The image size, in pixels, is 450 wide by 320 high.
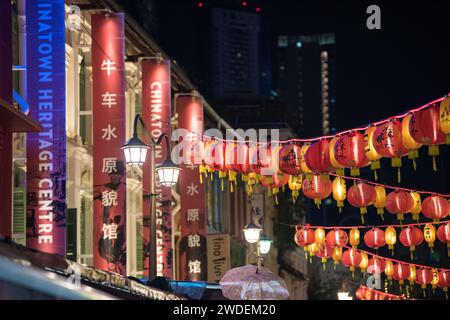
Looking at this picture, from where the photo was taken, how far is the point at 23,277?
8.71m

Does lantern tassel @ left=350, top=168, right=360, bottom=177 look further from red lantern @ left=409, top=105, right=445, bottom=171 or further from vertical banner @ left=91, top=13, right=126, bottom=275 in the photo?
vertical banner @ left=91, top=13, right=126, bottom=275

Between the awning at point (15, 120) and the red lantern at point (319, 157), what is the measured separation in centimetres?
648

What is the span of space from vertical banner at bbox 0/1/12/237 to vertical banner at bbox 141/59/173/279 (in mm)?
8034

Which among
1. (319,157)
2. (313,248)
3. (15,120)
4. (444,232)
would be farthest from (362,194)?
(313,248)

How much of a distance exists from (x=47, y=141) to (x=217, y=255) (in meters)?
15.7

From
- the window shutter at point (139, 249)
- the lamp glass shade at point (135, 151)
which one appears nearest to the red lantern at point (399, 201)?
the window shutter at point (139, 249)

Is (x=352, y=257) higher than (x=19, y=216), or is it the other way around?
(x=19, y=216)

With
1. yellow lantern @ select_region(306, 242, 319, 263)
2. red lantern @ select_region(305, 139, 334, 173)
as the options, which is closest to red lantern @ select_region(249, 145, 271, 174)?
red lantern @ select_region(305, 139, 334, 173)

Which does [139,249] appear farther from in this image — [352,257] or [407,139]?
[407,139]

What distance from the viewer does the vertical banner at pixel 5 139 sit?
16.5 metres

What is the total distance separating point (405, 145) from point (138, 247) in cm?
1265

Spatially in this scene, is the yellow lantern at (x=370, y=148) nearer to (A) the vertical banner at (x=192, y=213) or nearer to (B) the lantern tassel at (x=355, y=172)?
(B) the lantern tassel at (x=355, y=172)

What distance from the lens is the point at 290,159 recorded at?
22.0 metres

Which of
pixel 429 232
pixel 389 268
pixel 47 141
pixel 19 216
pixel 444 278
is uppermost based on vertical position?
pixel 47 141
